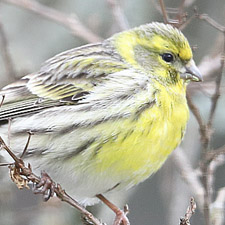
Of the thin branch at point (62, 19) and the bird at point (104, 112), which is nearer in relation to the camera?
the bird at point (104, 112)

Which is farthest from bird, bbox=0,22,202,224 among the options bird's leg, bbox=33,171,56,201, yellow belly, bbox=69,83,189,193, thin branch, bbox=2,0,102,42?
thin branch, bbox=2,0,102,42

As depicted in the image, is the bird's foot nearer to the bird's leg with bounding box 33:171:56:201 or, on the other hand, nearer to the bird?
the bird

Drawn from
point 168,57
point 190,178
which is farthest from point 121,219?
point 168,57

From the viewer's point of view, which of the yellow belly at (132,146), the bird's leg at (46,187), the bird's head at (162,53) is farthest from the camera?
the bird's head at (162,53)

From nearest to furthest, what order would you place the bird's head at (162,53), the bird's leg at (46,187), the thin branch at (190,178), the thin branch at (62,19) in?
the bird's leg at (46,187) < the thin branch at (190,178) < the bird's head at (162,53) < the thin branch at (62,19)

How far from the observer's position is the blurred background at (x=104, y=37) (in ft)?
16.7

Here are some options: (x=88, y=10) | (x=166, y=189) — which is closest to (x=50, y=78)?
(x=166, y=189)

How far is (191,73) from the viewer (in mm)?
4180

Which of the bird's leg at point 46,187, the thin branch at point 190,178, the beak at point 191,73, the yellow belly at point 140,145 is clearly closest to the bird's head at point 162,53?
Answer: the beak at point 191,73

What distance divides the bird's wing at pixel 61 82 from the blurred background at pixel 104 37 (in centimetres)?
62

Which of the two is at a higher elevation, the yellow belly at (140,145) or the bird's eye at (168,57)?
the bird's eye at (168,57)

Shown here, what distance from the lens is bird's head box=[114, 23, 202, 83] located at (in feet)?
13.9

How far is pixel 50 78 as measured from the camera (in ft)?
14.2

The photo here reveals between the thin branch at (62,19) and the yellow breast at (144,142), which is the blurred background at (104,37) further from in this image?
the yellow breast at (144,142)
